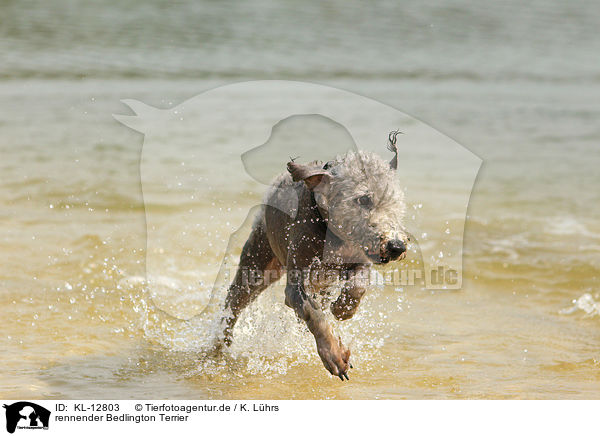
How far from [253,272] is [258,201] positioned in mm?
3526

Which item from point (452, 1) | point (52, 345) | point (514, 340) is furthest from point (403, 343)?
point (452, 1)

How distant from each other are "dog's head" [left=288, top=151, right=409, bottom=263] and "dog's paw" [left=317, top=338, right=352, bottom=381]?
1.81 feet

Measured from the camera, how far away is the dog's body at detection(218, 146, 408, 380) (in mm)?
4453

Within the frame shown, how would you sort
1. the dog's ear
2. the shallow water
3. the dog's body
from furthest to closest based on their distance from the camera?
the shallow water → the dog's ear → the dog's body

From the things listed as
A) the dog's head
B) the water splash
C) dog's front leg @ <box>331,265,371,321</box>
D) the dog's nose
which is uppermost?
the dog's head

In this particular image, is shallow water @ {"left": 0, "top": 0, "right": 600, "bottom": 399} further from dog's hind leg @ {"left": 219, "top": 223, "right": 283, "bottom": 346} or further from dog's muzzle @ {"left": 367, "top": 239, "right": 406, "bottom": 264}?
dog's muzzle @ {"left": 367, "top": 239, "right": 406, "bottom": 264}

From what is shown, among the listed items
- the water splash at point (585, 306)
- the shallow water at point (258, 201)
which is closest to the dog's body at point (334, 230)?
the shallow water at point (258, 201)

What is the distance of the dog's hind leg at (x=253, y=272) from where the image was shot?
554 cm

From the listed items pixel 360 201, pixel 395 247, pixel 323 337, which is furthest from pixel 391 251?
pixel 323 337

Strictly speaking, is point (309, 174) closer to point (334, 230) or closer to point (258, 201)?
point (334, 230)

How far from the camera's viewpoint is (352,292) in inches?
193

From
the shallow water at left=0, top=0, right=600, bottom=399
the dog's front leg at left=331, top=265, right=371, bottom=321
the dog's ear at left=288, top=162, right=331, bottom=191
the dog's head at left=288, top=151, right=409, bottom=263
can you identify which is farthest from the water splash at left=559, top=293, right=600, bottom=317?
the dog's ear at left=288, top=162, right=331, bottom=191
